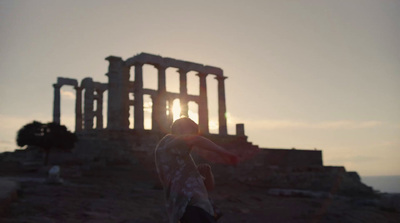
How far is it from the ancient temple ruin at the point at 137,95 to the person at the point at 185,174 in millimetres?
27665

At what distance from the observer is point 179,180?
12.2 feet

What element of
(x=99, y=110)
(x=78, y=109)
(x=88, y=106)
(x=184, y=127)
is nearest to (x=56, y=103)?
(x=78, y=109)

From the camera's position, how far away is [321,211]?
12664 millimetres

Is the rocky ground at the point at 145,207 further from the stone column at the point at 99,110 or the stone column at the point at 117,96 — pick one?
the stone column at the point at 99,110

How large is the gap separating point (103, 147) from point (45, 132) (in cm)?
448

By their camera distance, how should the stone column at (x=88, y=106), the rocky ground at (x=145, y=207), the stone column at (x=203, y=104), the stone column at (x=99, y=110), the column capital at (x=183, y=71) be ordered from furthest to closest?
the stone column at (x=99, y=110) < the stone column at (x=88, y=106) < the stone column at (x=203, y=104) < the column capital at (x=183, y=71) < the rocky ground at (x=145, y=207)

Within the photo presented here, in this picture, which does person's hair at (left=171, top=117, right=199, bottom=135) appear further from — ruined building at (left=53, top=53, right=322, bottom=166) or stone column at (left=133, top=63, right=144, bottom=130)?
stone column at (left=133, top=63, right=144, bottom=130)

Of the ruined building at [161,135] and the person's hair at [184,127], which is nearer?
the person's hair at [184,127]

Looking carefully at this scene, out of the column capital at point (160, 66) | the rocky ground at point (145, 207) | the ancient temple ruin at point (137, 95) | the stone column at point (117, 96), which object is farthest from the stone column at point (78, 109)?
the rocky ground at point (145, 207)

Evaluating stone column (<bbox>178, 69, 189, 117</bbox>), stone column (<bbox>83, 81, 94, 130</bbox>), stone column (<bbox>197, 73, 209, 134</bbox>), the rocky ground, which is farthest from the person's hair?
stone column (<bbox>83, 81, 94, 130</bbox>)

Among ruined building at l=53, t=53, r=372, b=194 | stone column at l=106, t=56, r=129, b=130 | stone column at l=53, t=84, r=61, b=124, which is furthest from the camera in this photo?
stone column at l=53, t=84, r=61, b=124

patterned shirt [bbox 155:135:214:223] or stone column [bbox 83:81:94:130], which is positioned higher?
stone column [bbox 83:81:94:130]

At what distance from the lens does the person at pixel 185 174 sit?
3.55 meters

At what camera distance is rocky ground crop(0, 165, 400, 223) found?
9.37 metres
